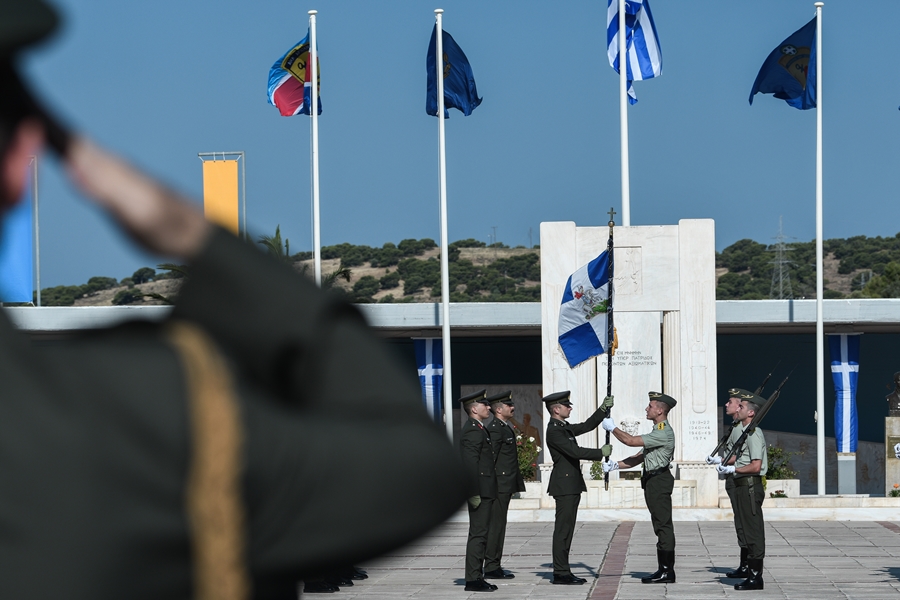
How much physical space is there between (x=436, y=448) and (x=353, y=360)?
0.10 meters

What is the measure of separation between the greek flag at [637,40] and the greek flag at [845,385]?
7936 mm

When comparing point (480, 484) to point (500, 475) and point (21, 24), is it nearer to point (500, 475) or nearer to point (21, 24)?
point (500, 475)

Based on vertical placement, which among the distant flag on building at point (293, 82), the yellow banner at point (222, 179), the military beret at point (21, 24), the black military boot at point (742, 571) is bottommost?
the black military boot at point (742, 571)

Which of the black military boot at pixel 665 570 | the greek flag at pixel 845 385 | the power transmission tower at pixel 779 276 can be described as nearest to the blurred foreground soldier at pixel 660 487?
the black military boot at pixel 665 570

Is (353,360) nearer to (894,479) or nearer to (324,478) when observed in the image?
(324,478)

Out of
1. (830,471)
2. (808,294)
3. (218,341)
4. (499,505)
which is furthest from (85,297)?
(218,341)

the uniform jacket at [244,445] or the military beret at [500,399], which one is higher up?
the uniform jacket at [244,445]

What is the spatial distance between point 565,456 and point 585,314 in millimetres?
6105

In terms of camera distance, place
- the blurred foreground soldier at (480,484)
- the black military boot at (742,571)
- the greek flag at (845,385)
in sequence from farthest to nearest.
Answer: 1. the greek flag at (845,385)
2. the black military boot at (742,571)
3. the blurred foreground soldier at (480,484)

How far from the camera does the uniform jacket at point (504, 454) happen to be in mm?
11695

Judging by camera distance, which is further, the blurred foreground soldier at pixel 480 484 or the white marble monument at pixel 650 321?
the white marble monument at pixel 650 321

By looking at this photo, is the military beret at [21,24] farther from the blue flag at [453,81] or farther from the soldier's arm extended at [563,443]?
the blue flag at [453,81]

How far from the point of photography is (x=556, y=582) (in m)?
11.5

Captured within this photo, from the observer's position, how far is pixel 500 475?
11812 mm
